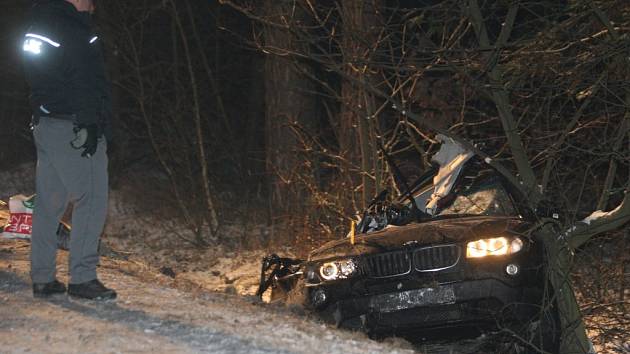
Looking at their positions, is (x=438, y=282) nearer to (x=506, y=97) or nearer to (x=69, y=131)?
(x=506, y=97)

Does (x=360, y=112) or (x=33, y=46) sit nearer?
(x=33, y=46)

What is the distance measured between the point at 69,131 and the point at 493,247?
9.93 ft

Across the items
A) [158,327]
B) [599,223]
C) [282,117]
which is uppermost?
[282,117]

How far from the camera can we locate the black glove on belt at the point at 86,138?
5.29 m

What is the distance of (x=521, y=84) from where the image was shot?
296 inches

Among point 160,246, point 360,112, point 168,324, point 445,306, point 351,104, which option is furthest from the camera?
point 160,246

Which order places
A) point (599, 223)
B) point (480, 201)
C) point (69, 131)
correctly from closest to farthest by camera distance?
point (69, 131)
point (599, 223)
point (480, 201)

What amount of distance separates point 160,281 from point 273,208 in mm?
6380

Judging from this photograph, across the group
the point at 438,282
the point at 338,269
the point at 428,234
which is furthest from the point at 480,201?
the point at 338,269

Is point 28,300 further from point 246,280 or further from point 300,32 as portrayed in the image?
point 246,280

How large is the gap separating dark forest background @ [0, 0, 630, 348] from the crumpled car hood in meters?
0.81

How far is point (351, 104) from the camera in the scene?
10.6 metres

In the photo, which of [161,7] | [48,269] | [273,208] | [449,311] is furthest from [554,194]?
[161,7]

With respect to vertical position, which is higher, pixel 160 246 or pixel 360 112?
pixel 360 112
